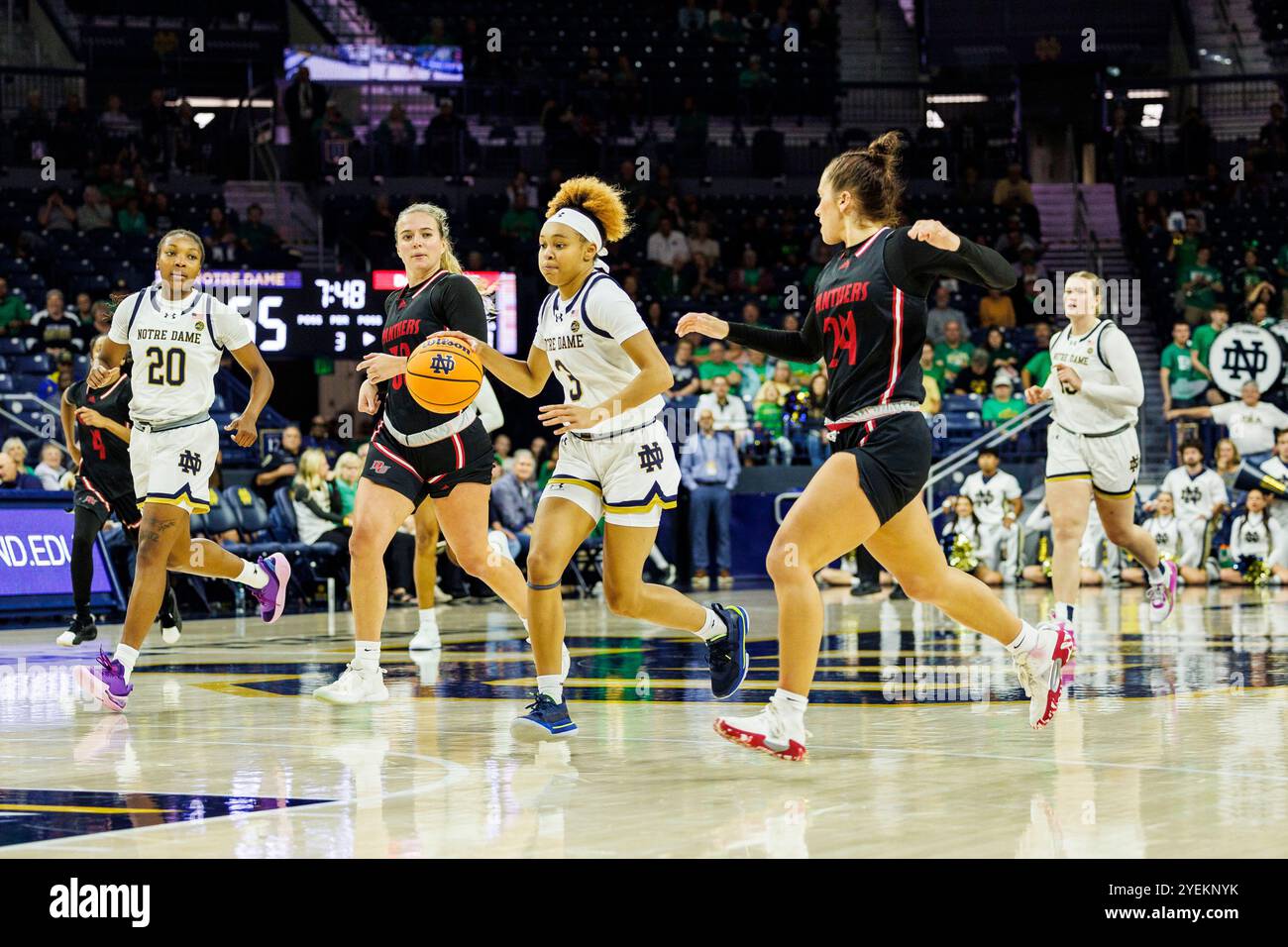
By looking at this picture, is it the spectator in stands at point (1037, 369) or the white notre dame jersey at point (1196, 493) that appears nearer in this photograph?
the white notre dame jersey at point (1196, 493)

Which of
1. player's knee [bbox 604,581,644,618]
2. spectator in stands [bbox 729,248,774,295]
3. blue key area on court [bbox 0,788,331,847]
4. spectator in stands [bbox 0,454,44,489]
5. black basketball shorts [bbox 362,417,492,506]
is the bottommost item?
blue key area on court [bbox 0,788,331,847]

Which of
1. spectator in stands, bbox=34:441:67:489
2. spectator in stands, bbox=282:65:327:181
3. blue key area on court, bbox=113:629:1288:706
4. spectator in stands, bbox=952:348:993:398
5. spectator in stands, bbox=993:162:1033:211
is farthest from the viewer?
spectator in stands, bbox=993:162:1033:211

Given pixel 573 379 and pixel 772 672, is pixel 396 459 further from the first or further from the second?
pixel 772 672

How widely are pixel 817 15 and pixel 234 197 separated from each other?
35.5 ft

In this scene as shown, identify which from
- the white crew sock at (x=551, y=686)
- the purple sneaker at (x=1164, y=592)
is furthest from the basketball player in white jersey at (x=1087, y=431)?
the white crew sock at (x=551, y=686)

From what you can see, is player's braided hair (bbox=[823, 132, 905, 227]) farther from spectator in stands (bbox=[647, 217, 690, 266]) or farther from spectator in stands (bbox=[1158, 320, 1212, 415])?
spectator in stands (bbox=[647, 217, 690, 266])

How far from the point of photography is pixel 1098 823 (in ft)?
14.3

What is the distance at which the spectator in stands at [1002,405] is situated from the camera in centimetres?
1934

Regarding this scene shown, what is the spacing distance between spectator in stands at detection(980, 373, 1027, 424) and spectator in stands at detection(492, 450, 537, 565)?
5.29 metres

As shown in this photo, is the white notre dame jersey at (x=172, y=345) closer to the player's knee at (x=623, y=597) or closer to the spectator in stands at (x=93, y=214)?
the player's knee at (x=623, y=597)

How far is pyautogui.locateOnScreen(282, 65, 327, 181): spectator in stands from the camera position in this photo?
25406 millimetres

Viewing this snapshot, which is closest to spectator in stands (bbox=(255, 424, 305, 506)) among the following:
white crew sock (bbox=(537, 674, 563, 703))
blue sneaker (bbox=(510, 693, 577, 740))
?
white crew sock (bbox=(537, 674, 563, 703))

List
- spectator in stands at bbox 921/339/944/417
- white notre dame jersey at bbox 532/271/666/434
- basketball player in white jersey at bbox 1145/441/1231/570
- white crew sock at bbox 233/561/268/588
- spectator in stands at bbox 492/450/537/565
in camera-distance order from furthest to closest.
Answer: spectator in stands at bbox 921/339/944/417
basketball player in white jersey at bbox 1145/441/1231/570
spectator in stands at bbox 492/450/537/565
white crew sock at bbox 233/561/268/588
white notre dame jersey at bbox 532/271/666/434
